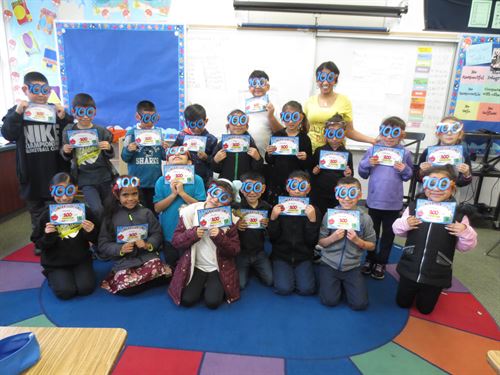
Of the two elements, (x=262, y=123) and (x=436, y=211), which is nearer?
(x=436, y=211)

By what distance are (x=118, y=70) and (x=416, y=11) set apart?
4.04 m

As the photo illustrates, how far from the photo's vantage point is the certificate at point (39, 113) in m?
2.80

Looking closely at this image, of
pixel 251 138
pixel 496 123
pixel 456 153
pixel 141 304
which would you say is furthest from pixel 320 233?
pixel 496 123

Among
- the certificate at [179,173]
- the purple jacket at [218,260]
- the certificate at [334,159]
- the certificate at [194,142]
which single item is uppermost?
the certificate at [194,142]

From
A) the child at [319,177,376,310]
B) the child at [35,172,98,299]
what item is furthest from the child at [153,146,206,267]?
the child at [319,177,376,310]

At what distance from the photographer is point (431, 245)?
239 centimetres

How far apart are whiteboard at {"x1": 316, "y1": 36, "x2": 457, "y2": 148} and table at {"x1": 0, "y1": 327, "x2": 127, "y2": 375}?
4211 mm

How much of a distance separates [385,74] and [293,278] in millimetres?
3221

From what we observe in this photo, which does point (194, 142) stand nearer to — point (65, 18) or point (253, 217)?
point (253, 217)

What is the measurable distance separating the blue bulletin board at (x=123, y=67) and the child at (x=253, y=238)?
92.8 inches

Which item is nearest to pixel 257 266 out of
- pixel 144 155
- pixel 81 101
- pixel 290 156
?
pixel 290 156

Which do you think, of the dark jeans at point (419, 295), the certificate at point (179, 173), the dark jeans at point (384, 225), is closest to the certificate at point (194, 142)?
the certificate at point (179, 173)

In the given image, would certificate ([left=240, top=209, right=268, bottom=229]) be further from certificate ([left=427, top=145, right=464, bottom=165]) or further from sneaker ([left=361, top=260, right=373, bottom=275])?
certificate ([left=427, top=145, right=464, bottom=165])

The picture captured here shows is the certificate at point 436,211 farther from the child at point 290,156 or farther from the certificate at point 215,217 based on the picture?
the certificate at point 215,217
